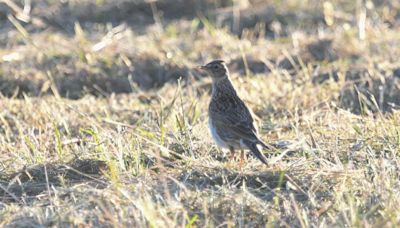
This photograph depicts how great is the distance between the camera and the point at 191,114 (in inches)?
318

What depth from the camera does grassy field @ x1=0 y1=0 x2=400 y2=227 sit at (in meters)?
5.45

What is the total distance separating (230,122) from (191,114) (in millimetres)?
1319

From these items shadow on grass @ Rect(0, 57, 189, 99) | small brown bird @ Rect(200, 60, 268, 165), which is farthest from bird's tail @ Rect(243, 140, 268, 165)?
shadow on grass @ Rect(0, 57, 189, 99)

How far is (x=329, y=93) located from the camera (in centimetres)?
880

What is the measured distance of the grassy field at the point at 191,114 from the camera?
5449mm

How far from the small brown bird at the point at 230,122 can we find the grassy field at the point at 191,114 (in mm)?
147

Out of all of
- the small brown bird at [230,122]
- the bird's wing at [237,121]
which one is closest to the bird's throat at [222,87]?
A: the small brown bird at [230,122]

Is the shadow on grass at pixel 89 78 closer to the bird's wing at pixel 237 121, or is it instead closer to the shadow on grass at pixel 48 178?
the bird's wing at pixel 237 121

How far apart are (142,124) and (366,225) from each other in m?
3.34

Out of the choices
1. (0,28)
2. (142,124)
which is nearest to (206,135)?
(142,124)

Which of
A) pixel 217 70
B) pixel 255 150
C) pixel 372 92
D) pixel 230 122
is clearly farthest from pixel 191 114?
pixel 372 92

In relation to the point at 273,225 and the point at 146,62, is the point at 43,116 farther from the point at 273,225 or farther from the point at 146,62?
the point at 273,225

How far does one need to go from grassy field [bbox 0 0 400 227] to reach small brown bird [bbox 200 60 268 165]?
0.15m

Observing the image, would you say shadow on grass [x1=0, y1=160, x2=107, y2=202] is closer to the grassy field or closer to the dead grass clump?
the grassy field
